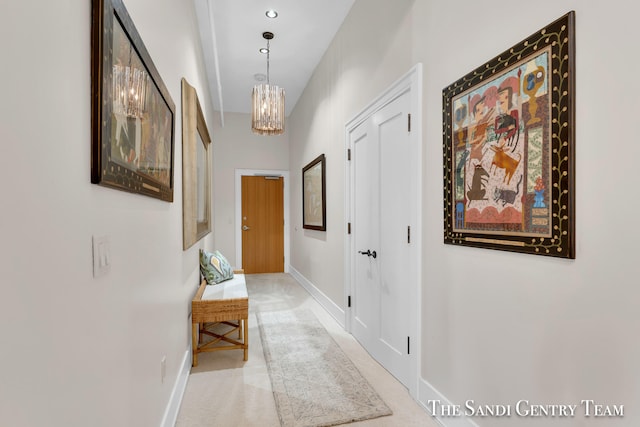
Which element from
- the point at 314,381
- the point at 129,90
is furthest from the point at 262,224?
the point at 129,90

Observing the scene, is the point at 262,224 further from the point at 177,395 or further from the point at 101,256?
the point at 101,256

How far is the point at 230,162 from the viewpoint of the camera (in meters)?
6.27

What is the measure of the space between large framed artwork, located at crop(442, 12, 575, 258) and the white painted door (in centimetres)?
52

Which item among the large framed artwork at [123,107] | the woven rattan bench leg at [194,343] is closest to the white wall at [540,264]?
the large framed artwork at [123,107]

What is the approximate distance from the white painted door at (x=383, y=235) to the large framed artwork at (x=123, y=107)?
1547 mm

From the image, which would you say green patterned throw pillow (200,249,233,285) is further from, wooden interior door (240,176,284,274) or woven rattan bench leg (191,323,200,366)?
wooden interior door (240,176,284,274)

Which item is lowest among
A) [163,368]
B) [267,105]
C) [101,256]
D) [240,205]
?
[163,368]

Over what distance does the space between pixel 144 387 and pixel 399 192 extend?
1.86 metres

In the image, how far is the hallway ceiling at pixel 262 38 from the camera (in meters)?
3.15

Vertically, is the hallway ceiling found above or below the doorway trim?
above

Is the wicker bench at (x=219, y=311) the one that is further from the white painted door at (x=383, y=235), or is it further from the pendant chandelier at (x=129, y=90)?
the pendant chandelier at (x=129, y=90)

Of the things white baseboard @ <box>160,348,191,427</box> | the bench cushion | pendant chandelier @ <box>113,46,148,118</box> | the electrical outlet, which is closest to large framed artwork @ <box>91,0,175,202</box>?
pendant chandelier @ <box>113,46,148,118</box>

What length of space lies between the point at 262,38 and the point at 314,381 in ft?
11.5

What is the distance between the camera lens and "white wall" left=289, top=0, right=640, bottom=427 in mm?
1039
